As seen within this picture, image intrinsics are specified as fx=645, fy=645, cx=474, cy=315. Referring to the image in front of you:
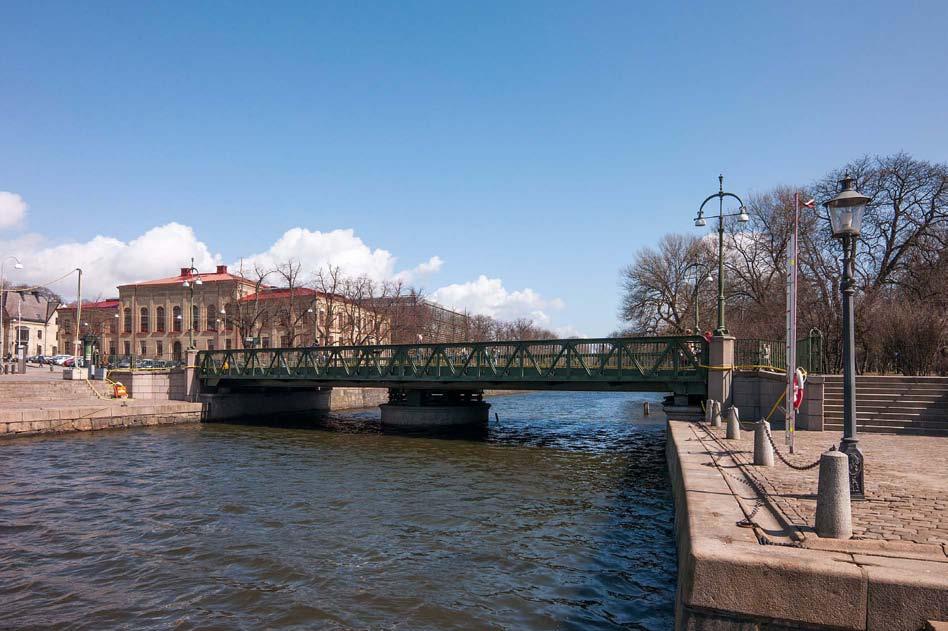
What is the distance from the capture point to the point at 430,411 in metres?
34.2

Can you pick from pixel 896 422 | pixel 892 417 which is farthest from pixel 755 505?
pixel 892 417

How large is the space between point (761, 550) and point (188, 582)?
26.5 feet

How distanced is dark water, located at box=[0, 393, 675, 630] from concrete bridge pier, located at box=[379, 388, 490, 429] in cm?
1086

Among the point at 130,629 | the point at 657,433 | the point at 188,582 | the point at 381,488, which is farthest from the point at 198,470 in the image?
the point at 657,433

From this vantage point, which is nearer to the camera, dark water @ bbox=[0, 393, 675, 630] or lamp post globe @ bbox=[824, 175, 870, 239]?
lamp post globe @ bbox=[824, 175, 870, 239]

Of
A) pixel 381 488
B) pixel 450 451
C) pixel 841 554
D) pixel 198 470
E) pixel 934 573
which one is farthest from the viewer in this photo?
pixel 450 451

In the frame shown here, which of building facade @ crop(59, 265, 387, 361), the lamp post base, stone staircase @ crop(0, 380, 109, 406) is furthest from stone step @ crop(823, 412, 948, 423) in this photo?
building facade @ crop(59, 265, 387, 361)

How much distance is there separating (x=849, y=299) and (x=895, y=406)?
1290 cm

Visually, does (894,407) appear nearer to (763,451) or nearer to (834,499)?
(763,451)

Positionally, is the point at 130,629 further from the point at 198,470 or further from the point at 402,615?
the point at 198,470

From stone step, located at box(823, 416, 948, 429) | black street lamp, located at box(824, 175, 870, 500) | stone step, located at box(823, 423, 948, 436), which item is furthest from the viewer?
stone step, located at box(823, 416, 948, 429)

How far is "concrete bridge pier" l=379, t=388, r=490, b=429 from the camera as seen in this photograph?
33.9 m

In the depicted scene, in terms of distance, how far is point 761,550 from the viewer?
19.3 feet

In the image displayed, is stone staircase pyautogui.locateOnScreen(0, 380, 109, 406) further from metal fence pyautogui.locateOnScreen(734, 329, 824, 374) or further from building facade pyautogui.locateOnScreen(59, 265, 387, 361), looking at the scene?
building facade pyautogui.locateOnScreen(59, 265, 387, 361)
